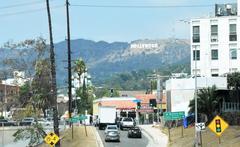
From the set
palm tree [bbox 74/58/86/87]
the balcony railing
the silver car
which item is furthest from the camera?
palm tree [bbox 74/58/86/87]

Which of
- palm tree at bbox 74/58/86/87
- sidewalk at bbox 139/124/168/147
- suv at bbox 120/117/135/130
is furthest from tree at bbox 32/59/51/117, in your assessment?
palm tree at bbox 74/58/86/87

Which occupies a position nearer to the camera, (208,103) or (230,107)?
(208,103)

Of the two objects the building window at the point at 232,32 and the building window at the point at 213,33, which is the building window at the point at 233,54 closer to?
the building window at the point at 232,32

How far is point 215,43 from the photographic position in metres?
95.1

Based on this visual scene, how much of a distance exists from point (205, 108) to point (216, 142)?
1604 cm

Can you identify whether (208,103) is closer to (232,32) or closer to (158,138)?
(158,138)

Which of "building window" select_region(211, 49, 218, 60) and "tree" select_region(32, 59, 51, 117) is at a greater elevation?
"building window" select_region(211, 49, 218, 60)

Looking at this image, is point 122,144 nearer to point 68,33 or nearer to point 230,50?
point 68,33

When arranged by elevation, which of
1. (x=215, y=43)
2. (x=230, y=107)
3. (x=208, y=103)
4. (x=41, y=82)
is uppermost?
(x=215, y=43)

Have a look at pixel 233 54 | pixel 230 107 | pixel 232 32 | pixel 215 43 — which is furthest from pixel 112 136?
pixel 232 32

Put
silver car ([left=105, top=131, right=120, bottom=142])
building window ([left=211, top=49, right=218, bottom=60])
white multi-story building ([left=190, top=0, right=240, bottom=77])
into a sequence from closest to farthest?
silver car ([left=105, top=131, right=120, bottom=142])
white multi-story building ([left=190, top=0, right=240, bottom=77])
building window ([left=211, top=49, right=218, bottom=60])

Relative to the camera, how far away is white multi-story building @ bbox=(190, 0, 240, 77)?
93812 mm

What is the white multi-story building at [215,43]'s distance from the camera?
93812mm

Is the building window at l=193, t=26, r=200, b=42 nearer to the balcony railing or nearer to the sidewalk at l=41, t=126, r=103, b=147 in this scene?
the balcony railing
